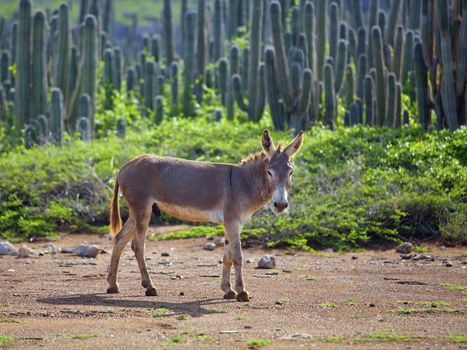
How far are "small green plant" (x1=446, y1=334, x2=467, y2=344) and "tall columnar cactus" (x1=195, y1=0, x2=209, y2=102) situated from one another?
1972 cm

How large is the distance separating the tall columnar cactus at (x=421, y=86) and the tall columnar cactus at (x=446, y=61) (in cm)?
57

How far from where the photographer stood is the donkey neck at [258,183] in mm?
10414

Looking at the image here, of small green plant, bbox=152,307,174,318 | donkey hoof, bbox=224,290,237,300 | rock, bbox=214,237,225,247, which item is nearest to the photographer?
small green plant, bbox=152,307,174,318

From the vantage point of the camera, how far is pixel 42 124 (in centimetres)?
2086

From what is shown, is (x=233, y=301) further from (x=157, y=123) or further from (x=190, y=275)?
(x=157, y=123)

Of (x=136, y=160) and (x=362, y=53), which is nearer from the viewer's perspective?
(x=136, y=160)

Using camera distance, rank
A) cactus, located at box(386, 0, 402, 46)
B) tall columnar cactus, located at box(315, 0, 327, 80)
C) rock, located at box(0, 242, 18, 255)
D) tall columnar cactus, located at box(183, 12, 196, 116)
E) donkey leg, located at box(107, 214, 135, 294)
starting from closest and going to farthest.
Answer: donkey leg, located at box(107, 214, 135, 294), rock, located at box(0, 242, 18, 255), tall columnar cactus, located at box(315, 0, 327, 80), cactus, located at box(386, 0, 402, 46), tall columnar cactus, located at box(183, 12, 196, 116)

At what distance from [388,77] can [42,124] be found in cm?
742

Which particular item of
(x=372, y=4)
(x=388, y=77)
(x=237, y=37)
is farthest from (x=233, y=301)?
(x=237, y=37)

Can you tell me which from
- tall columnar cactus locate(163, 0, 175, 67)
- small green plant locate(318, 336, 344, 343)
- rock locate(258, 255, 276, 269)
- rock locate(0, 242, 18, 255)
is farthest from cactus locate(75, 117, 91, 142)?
small green plant locate(318, 336, 344, 343)

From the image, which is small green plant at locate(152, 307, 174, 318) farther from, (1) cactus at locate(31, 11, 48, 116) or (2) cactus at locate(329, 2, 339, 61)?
(2) cactus at locate(329, 2, 339, 61)

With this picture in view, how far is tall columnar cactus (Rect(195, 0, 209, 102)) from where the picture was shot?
89.0 feet

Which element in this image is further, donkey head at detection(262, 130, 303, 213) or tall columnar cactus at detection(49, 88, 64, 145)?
tall columnar cactus at detection(49, 88, 64, 145)

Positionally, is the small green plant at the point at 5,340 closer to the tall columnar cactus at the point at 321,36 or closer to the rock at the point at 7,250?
the rock at the point at 7,250
